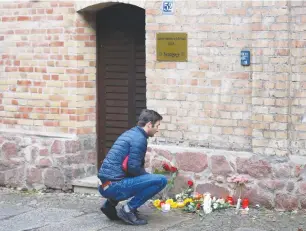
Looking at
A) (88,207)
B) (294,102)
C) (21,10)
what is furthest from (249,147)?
(21,10)

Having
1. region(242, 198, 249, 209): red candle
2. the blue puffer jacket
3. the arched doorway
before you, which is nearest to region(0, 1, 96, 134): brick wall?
the arched doorway

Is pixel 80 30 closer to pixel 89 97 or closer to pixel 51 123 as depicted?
pixel 89 97

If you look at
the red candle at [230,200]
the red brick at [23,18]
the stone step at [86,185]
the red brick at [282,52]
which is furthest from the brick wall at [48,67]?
the red brick at [282,52]

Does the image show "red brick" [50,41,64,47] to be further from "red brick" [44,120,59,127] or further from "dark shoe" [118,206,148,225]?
"dark shoe" [118,206,148,225]

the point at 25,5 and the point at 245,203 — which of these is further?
the point at 25,5

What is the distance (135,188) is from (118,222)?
56 centimetres

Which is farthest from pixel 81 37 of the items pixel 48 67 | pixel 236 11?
pixel 236 11

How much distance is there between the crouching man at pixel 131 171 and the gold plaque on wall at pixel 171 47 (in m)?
1.29

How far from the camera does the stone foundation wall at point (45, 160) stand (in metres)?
9.91

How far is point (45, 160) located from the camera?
33.0ft

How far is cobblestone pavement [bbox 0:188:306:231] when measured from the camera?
7.95 metres

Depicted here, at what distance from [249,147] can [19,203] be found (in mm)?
3138

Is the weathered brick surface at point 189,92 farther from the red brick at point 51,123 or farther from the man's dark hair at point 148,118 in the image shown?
the man's dark hair at point 148,118

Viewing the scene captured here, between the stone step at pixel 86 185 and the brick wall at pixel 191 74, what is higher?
the brick wall at pixel 191 74
